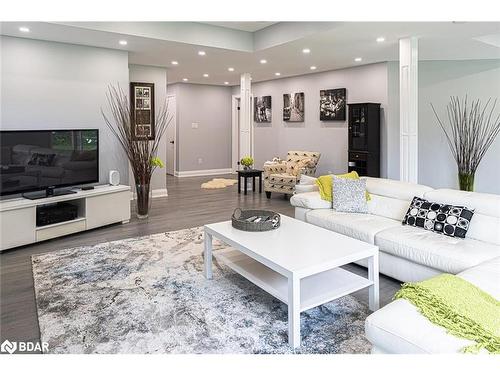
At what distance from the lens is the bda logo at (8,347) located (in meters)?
2.28

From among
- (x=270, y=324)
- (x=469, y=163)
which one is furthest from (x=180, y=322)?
(x=469, y=163)

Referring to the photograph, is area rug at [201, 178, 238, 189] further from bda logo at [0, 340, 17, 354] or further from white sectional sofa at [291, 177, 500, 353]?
bda logo at [0, 340, 17, 354]

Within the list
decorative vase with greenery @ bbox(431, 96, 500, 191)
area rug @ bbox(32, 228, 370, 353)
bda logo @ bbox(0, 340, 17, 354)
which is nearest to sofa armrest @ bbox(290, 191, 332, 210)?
area rug @ bbox(32, 228, 370, 353)

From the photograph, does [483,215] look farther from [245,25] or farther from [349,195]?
[245,25]

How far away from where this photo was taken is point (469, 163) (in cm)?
605

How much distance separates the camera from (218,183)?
8.75m

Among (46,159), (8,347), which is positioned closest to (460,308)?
(8,347)

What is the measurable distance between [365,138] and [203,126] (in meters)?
4.96

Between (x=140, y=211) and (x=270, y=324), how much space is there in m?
3.54

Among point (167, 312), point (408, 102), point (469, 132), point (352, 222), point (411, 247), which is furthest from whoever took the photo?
point (469, 132)

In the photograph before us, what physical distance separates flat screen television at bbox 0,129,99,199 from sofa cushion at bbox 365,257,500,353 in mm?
3996

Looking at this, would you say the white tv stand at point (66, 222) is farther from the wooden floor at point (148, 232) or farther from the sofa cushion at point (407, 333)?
the sofa cushion at point (407, 333)

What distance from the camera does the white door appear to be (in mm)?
9938
